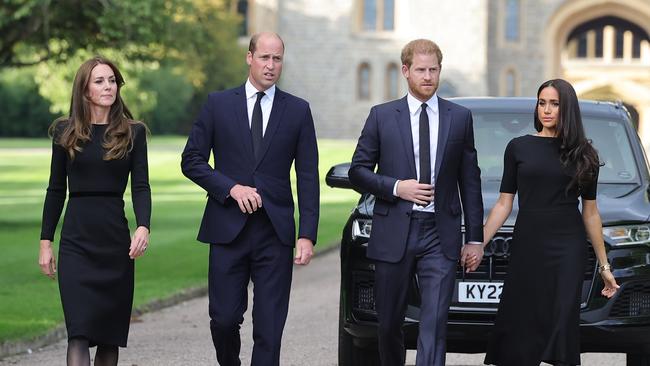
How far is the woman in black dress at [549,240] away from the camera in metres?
7.04

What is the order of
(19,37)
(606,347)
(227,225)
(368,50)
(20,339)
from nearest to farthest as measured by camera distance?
(227,225)
(606,347)
(20,339)
(19,37)
(368,50)

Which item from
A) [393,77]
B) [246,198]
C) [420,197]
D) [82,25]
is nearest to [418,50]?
[420,197]

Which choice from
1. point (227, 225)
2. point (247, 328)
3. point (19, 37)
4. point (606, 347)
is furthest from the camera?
point (19, 37)


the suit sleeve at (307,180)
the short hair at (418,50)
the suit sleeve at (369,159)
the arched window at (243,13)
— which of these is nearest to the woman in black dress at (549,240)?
the short hair at (418,50)

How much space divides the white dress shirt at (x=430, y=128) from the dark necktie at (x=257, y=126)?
0.67 m

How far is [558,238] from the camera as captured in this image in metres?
7.10

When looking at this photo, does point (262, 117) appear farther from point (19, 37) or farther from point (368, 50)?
point (368, 50)

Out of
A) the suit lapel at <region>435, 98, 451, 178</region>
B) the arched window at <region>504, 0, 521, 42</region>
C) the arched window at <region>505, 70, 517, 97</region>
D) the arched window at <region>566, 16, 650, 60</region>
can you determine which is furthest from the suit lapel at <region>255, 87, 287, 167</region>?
the arched window at <region>566, 16, 650, 60</region>

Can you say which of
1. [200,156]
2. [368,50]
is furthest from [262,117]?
[368,50]

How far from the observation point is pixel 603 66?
259ft

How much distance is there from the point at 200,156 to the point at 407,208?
1014 mm

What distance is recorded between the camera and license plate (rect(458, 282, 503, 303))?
7.86 meters

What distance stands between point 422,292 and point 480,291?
2.92 ft

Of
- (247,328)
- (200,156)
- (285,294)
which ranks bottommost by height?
(247,328)
